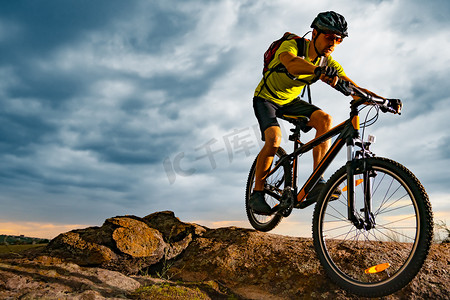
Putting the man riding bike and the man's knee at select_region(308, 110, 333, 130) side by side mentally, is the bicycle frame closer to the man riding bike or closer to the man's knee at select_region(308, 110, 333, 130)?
the man riding bike

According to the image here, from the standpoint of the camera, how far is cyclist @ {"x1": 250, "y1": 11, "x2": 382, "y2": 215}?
4.63 meters

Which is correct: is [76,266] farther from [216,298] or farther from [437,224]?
[437,224]

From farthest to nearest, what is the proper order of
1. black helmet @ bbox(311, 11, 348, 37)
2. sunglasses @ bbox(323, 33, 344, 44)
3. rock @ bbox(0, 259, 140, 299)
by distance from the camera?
sunglasses @ bbox(323, 33, 344, 44) < black helmet @ bbox(311, 11, 348, 37) < rock @ bbox(0, 259, 140, 299)

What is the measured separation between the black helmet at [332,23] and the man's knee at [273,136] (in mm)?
1562

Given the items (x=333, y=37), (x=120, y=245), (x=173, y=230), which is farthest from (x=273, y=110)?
(x=120, y=245)

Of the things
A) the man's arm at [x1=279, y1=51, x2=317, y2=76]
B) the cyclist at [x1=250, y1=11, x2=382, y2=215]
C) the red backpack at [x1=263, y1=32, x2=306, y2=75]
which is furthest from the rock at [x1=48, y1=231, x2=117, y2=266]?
the red backpack at [x1=263, y1=32, x2=306, y2=75]

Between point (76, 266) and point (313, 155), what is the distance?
3599mm

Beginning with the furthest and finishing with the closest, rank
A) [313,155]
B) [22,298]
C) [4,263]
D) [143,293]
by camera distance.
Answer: [313,155]
[4,263]
[143,293]
[22,298]

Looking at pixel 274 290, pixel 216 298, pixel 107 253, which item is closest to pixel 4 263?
pixel 107 253

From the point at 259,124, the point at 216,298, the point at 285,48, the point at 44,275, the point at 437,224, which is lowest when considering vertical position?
the point at 216,298

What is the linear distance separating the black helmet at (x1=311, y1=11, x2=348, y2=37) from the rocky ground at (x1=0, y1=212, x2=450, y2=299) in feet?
9.85

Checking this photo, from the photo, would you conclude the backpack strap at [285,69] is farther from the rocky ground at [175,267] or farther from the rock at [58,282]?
the rock at [58,282]

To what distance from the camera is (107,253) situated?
4.71m

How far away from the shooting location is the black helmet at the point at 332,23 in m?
4.55
